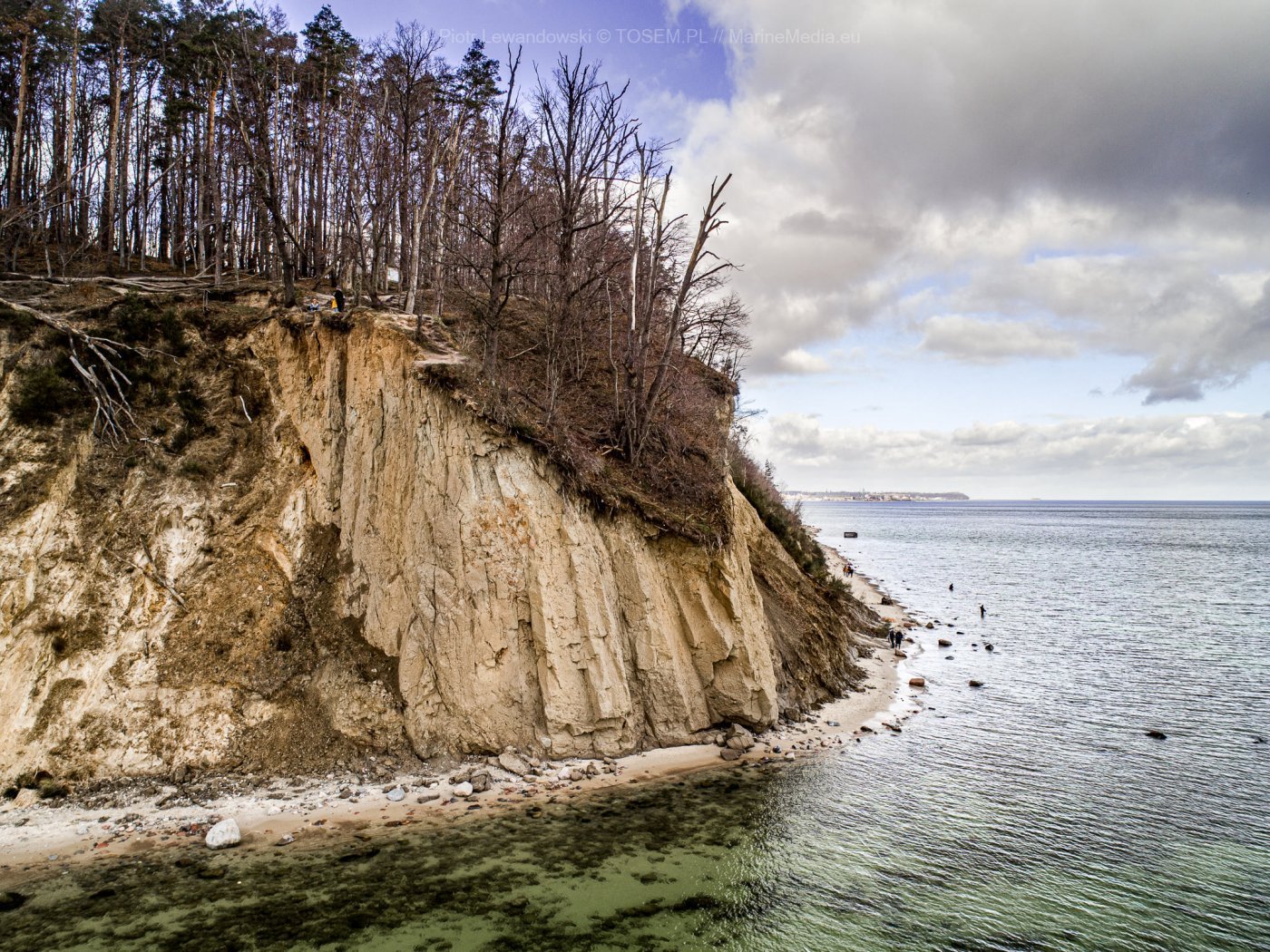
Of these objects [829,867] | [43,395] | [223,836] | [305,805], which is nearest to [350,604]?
[305,805]

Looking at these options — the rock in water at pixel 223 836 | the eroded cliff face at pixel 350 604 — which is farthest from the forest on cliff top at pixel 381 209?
the rock in water at pixel 223 836

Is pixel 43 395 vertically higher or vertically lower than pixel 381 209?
lower

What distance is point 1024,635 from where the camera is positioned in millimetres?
30750

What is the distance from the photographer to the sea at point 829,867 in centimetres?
943

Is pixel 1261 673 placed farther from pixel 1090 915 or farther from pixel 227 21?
pixel 227 21

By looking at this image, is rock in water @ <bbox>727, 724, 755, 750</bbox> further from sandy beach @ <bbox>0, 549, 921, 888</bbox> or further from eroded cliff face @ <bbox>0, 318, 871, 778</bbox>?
eroded cliff face @ <bbox>0, 318, 871, 778</bbox>

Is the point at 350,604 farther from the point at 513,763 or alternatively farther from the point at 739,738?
the point at 739,738

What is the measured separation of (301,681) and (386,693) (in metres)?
1.98

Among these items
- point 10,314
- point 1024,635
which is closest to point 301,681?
point 10,314

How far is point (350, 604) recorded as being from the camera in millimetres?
15773

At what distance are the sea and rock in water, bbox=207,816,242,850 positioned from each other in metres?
0.40

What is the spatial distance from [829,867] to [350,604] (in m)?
11.7

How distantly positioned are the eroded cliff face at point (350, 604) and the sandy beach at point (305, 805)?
1.93ft

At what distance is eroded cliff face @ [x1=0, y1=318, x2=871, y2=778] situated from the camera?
542 inches
